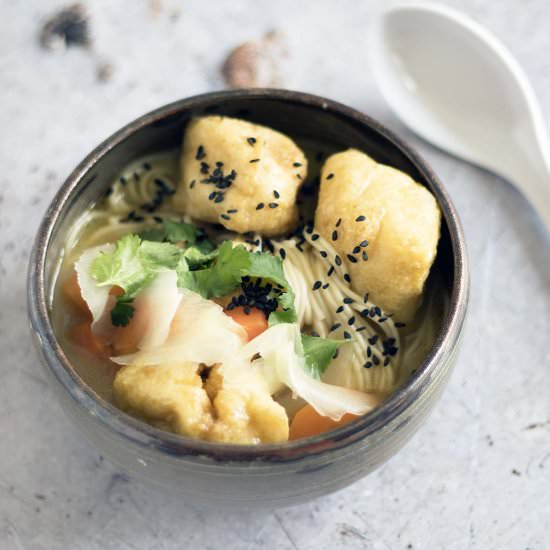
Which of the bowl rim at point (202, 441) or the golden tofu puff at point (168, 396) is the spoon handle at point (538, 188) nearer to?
the bowl rim at point (202, 441)

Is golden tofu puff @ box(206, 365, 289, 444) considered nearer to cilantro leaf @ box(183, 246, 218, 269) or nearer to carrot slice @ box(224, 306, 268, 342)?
carrot slice @ box(224, 306, 268, 342)

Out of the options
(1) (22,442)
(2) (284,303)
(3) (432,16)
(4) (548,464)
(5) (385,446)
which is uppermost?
(3) (432,16)

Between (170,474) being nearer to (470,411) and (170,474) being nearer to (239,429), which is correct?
(239,429)

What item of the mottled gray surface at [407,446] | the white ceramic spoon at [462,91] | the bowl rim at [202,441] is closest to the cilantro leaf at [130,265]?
the bowl rim at [202,441]

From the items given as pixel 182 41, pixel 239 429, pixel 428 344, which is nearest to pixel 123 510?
pixel 239 429

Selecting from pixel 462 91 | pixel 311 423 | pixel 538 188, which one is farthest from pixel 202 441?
pixel 462 91

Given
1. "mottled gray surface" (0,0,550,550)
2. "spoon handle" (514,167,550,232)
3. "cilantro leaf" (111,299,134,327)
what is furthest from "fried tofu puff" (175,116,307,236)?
"spoon handle" (514,167,550,232)
